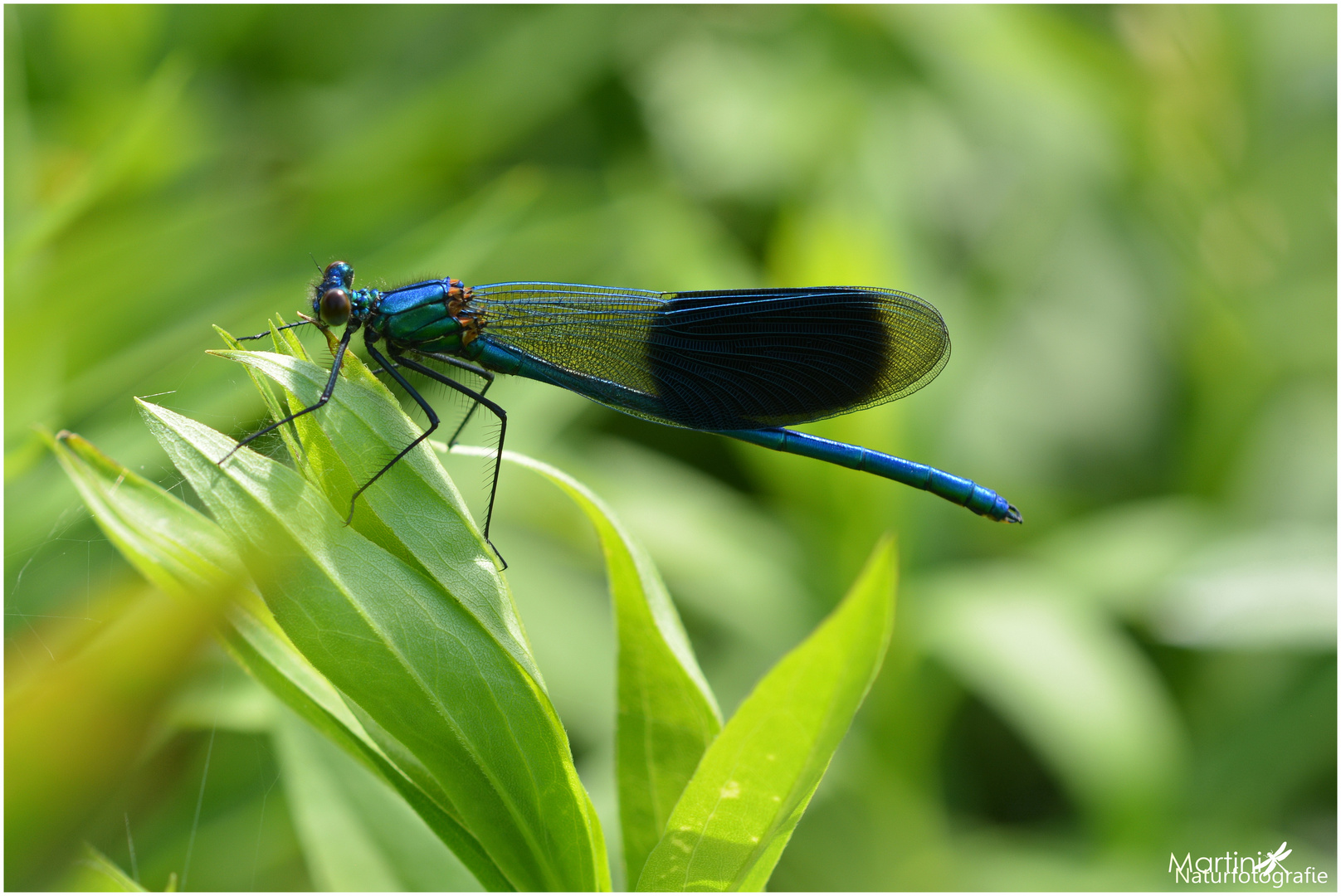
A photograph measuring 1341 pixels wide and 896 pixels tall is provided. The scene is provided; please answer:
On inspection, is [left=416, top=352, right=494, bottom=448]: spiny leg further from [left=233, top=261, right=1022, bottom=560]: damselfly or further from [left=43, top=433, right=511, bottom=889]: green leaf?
[left=43, top=433, right=511, bottom=889]: green leaf

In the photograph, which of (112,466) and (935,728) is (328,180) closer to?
(112,466)

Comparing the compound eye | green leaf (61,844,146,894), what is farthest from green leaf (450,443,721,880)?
the compound eye

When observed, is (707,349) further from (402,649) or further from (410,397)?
(402,649)

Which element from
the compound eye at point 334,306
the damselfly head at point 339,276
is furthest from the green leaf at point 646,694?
the damselfly head at point 339,276

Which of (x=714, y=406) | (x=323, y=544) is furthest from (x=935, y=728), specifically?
(x=323, y=544)

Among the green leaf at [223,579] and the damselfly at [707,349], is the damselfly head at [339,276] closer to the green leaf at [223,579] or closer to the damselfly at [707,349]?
the damselfly at [707,349]

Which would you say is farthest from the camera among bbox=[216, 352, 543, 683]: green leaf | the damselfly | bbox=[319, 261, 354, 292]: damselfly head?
the damselfly

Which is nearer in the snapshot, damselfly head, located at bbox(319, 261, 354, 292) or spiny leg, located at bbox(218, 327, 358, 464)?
spiny leg, located at bbox(218, 327, 358, 464)
